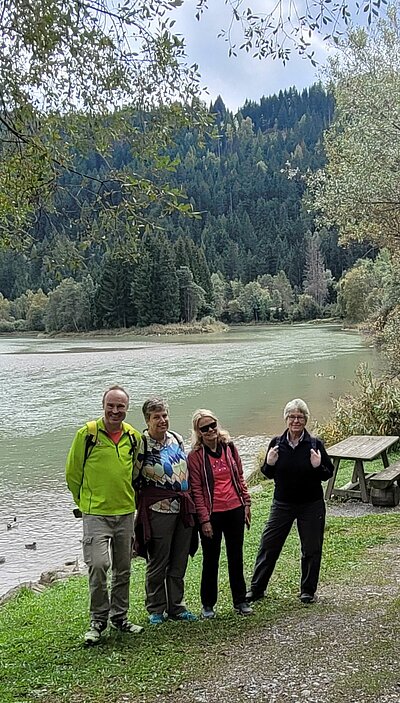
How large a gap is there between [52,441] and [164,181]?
53.0 feet

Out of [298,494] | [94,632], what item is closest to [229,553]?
[298,494]

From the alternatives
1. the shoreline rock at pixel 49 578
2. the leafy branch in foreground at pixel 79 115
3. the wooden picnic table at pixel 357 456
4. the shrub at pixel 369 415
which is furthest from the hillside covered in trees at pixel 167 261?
the shrub at pixel 369 415

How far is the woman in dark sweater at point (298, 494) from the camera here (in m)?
5.35

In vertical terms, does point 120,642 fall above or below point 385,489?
above

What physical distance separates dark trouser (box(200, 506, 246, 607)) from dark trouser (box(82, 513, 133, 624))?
614 mm

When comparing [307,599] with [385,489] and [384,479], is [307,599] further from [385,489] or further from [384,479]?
[385,489]

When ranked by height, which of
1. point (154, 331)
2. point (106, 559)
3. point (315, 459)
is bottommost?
point (154, 331)

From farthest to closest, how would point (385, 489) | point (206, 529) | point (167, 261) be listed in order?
point (167, 261) < point (385, 489) < point (206, 529)

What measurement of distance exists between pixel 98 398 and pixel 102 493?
2416 centimetres

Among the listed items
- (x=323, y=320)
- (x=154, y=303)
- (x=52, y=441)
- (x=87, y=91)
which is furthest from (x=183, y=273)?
(x=87, y=91)

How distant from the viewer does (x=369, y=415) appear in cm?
1436

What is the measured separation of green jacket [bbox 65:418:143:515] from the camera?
15.4 feet

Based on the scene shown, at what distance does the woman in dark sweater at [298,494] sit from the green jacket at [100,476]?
4.14 ft

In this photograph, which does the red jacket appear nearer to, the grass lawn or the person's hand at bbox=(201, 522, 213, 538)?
the person's hand at bbox=(201, 522, 213, 538)
